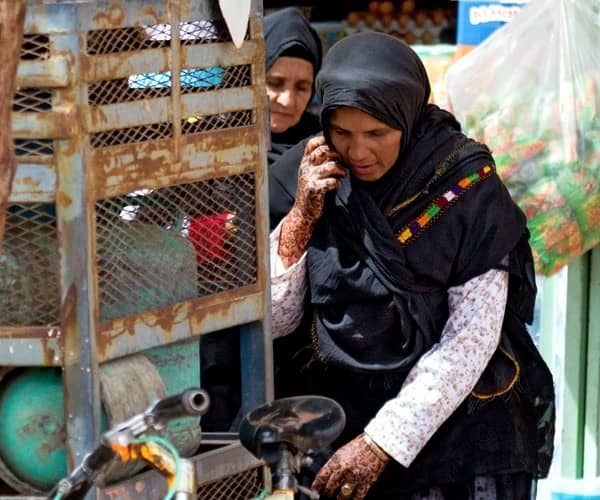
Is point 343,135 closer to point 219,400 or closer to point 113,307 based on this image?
point 219,400

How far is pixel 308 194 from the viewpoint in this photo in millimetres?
3141

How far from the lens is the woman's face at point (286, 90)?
164 inches

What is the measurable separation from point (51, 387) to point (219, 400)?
735mm

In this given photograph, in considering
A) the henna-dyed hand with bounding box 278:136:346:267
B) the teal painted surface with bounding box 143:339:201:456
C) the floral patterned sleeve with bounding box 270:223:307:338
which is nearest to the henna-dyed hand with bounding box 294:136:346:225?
the henna-dyed hand with bounding box 278:136:346:267

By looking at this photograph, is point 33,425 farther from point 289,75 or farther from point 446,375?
point 289,75

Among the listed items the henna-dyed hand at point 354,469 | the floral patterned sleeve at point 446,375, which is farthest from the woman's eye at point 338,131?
the henna-dyed hand at point 354,469

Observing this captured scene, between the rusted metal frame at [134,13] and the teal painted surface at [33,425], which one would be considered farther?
the teal painted surface at [33,425]

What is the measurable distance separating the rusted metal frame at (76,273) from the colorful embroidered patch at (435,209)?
95 centimetres

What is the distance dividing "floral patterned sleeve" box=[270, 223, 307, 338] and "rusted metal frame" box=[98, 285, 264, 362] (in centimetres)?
51

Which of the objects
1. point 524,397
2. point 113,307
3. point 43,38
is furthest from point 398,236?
point 43,38

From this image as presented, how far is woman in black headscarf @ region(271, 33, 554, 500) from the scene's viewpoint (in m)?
3.07

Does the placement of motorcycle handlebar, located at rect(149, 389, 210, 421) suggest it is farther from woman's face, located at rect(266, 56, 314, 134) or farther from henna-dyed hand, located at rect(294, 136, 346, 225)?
woman's face, located at rect(266, 56, 314, 134)

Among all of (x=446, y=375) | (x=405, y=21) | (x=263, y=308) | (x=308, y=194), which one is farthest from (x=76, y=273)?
(x=405, y=21)

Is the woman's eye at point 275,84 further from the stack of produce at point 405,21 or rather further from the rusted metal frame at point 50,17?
the stack of produce at point 405,21
